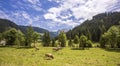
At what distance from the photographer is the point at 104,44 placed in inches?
3644

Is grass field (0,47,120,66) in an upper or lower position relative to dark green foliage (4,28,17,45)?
lower

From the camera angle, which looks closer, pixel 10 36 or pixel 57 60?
pixel 57 60

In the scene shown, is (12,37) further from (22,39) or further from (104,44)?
(104,44)

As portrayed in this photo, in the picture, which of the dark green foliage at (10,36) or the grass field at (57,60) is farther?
the dark green foliage at (10,36)

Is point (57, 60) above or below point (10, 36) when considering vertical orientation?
below

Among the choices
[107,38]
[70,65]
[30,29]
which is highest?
[30,29]

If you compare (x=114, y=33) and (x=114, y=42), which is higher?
(x=114, y=33)

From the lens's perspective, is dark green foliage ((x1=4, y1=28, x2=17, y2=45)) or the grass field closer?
the grass field

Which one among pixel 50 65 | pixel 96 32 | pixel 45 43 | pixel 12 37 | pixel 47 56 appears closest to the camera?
pixel 50 65

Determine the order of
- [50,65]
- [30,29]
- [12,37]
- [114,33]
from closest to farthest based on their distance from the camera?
[50,65], [114,33], [30,29], [12,37]

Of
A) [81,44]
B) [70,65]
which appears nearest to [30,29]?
[81,44]

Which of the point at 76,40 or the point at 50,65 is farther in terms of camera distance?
the point at 76,40

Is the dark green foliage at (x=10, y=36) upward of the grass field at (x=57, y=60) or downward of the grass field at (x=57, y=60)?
upward

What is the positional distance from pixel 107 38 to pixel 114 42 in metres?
5.02
